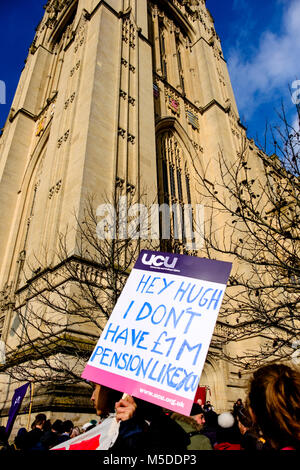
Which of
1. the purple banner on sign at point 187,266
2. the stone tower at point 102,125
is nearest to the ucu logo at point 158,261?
the purple banner on sign at point 187,266

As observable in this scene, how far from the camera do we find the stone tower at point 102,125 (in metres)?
11.0

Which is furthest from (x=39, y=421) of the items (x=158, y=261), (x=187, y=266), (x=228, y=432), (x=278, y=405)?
(x=278, y=405)

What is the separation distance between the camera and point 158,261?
2586 millimetres

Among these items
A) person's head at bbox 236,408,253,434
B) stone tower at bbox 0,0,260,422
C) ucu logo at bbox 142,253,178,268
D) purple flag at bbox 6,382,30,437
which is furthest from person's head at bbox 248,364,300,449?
stone tower at bbox 0,0,260,422

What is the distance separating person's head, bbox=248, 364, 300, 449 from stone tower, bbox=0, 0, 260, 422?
6.07m

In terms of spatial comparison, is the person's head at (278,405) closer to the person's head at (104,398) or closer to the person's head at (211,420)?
the person's head at (104,398)

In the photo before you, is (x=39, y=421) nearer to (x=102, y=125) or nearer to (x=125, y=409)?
(x=125, y=409)

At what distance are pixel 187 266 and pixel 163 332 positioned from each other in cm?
56

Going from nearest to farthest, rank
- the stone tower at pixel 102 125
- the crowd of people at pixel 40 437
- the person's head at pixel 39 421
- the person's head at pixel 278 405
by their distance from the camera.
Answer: the person's head at pixel 278 405 → the crowd of people at pixel 40 437 → the person's head at pixel 39 421 → the stone tower at pixel 102 125

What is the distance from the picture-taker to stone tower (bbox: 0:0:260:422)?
10984mm

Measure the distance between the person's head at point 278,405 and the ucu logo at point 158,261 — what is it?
1065 millimetres

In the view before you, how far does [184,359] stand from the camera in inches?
73.5

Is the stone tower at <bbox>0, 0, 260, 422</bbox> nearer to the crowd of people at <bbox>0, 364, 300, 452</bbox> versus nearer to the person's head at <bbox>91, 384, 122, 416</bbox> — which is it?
the person's head at <bbox>91, 384, 122, 416</bbox>

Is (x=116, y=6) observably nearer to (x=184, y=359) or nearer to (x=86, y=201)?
(x=86, y=201)
